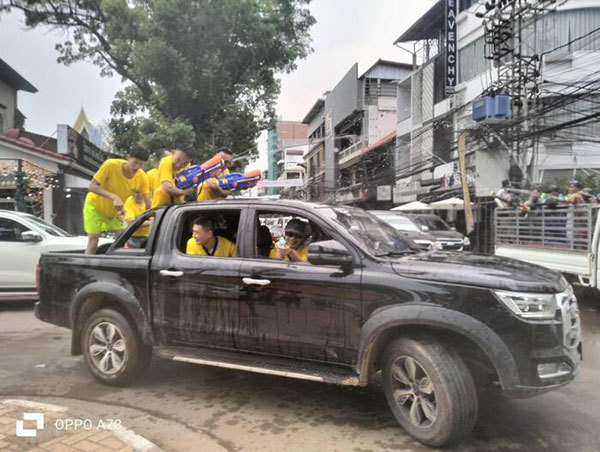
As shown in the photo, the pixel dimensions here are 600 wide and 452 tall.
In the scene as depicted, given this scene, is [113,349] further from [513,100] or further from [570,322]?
[513,100]

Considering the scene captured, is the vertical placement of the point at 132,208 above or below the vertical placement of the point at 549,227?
above

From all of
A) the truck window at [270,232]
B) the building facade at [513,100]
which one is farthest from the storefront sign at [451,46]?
the truck window at [270,232]

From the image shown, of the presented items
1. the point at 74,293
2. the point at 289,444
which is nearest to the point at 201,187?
the point at 74,293

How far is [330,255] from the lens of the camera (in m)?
3.49

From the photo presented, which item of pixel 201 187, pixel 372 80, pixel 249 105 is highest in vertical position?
pixel 372 80

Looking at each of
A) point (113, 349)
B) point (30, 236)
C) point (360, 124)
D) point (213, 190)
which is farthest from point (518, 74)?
point (360, 124)

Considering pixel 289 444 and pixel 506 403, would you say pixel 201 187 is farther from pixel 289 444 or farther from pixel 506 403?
pixel 506 403

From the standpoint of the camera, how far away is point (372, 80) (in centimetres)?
4006

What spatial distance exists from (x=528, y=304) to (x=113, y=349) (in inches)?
135

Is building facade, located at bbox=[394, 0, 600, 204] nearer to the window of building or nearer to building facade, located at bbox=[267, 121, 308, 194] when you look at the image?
the window of building

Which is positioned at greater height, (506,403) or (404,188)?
(404,188)

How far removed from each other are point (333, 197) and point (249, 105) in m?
24.7

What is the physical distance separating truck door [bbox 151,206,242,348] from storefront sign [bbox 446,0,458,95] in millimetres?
21504

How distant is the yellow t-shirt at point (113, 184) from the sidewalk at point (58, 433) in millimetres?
2864
